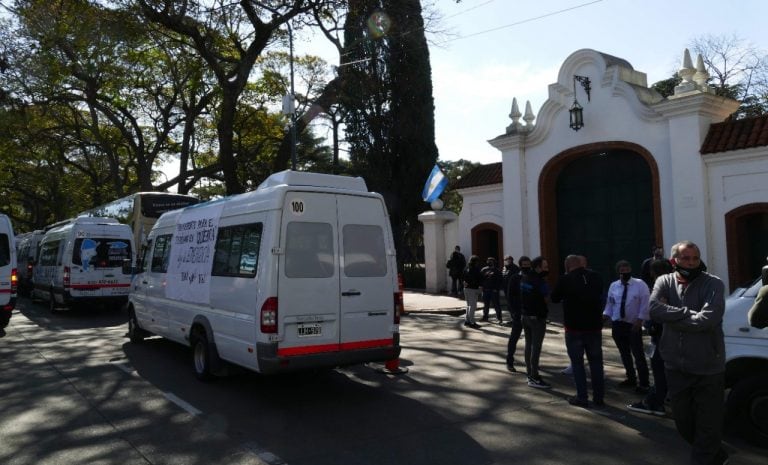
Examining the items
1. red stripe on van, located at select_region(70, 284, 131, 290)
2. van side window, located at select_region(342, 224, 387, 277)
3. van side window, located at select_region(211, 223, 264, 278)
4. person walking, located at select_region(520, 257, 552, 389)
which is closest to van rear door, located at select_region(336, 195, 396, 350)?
van side window, located at select_region(342, 224, 387, 277)

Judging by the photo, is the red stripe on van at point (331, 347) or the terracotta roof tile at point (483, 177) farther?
the terracotta roof tile at point (483, 177)

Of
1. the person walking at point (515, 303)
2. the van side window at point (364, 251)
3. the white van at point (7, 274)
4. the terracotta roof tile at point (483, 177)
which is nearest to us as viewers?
the van side window at point (364, 251)

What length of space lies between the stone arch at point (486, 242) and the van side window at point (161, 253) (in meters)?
11.6

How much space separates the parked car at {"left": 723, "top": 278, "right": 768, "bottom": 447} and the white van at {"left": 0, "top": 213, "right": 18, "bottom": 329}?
13.1m

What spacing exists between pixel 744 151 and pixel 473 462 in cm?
1126

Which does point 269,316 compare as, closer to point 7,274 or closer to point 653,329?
point 653,329

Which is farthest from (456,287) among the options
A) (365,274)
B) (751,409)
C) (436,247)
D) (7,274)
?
(751,409)

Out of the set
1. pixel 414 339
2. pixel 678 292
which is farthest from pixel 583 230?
pixel 678 292

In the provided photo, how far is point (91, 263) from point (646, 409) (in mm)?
14497

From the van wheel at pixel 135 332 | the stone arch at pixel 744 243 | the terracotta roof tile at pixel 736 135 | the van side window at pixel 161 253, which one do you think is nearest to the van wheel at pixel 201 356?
the van side window at pixel 161 253

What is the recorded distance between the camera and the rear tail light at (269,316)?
6254 mm

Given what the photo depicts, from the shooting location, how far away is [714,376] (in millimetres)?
4098

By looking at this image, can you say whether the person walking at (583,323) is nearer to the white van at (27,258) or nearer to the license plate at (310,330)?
the license plate at (310,330)

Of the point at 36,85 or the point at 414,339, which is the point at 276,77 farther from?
the point at 414,339
